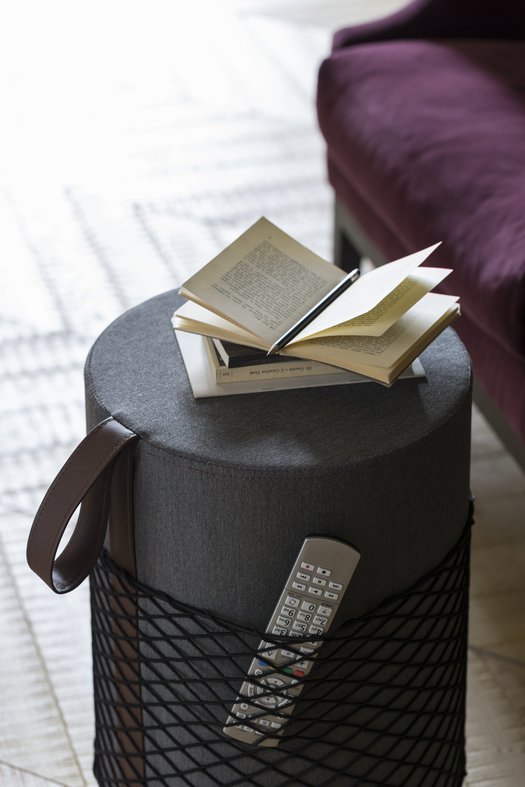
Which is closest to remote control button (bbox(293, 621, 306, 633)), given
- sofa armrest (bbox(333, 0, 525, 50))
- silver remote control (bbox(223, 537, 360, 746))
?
silver remote control (bbox(223, 537, 360, 746))

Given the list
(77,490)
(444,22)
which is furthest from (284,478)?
(444,22)

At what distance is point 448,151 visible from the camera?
1.85m

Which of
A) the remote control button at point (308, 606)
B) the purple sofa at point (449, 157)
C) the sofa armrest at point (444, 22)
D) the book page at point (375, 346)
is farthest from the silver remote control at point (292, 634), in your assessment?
the sofa armrest at point (444, 22)

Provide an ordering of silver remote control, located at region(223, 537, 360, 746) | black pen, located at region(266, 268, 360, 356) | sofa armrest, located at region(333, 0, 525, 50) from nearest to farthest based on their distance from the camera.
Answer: silver remote control, located at region(223, 537, 360, 746) → black pen, located at region(266, 268, 360, 356) → sofa armrest, located at region(333, 0, 525, 50)

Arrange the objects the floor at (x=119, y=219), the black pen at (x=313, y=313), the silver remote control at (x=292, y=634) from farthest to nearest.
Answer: the floor at (x=119, y=219) < the black pen at (x=313, y=313) < the silver remote control at (x=292, y=634)

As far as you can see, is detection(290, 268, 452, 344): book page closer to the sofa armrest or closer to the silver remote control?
the silver remote control

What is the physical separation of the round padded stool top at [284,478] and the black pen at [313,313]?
1.9 inches

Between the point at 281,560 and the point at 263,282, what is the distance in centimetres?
30

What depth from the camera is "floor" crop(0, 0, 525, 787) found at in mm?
1559

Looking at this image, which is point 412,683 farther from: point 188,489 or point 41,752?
point 41,752

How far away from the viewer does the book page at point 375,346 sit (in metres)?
1.09

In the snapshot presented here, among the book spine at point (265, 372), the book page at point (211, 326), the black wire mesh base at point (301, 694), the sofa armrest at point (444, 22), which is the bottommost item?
the black wire mesh base at point (301, 694)

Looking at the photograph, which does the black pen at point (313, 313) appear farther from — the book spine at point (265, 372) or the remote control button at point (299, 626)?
the remote control button at point (299, 626)

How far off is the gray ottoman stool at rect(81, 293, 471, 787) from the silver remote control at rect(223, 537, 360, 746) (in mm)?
19
